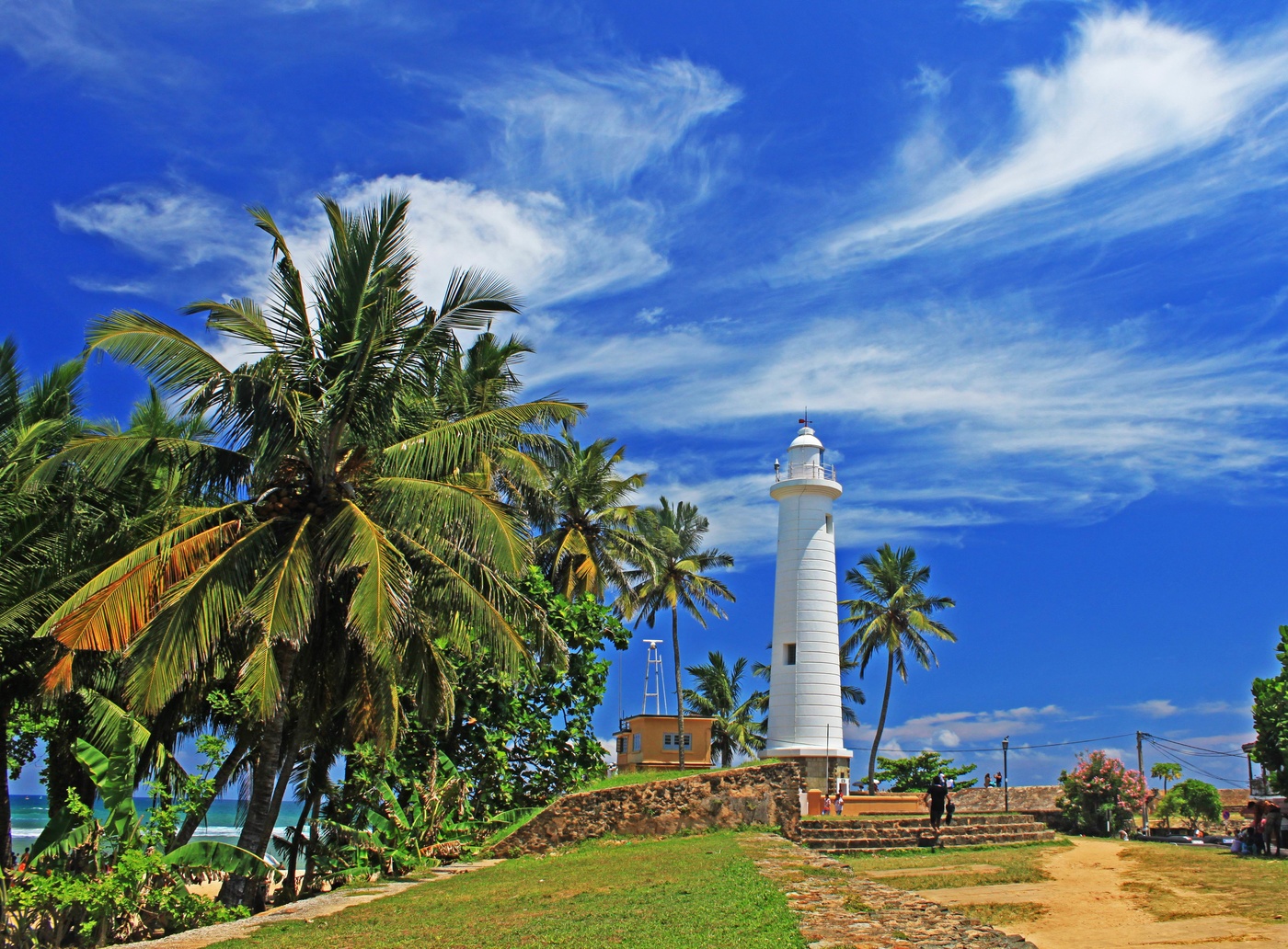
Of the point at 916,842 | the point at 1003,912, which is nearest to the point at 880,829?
the point at 916,842

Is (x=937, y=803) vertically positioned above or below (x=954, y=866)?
above

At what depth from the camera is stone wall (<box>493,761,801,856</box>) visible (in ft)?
56.3

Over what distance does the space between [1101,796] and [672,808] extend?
14069mm

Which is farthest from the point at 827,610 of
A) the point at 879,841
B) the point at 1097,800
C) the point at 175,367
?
the point at 175,367

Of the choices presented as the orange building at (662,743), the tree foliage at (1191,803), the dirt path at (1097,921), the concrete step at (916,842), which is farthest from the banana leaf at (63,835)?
the tree foliage at (1191,803)

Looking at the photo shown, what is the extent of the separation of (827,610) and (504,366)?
13832 mm

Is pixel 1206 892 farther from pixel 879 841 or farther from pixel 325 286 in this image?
pixel 325 286

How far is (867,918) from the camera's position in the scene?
793 cm

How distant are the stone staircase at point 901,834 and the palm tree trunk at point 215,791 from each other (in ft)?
34.9

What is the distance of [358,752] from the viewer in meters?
16.3

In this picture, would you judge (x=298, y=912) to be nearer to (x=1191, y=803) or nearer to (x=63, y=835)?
(x=63, y=835)

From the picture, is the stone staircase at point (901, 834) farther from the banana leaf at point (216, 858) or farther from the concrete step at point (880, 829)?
the banana leaf at point (216, 858)

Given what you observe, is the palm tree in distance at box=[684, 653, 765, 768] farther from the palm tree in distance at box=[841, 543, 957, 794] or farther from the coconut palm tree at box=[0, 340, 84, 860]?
the coconut palm tree at box=[0, 340, 84, 860]

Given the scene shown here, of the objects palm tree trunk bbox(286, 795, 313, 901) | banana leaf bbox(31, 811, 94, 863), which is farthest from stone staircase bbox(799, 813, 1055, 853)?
banana leaf bbox(31, 811, 94, 863)
